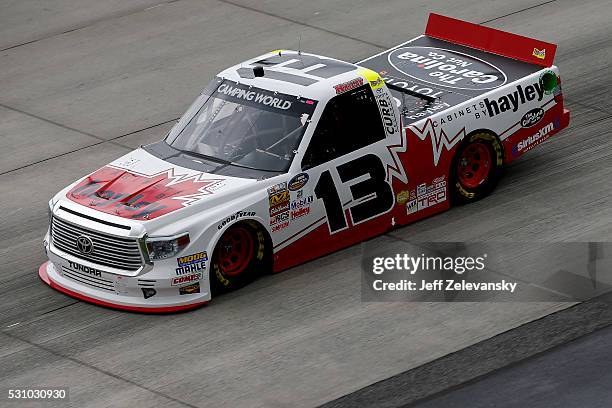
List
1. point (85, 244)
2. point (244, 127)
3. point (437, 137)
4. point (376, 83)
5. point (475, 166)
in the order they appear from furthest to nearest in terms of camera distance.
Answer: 1. point (475, 166)
2. point (437, 137)
3. point (376, 83)
4. point (244, 127)
5. point (85, 244)

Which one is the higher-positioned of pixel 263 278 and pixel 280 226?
pixel 280 226

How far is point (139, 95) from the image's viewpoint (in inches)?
659

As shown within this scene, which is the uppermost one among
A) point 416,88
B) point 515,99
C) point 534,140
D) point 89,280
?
point 416,88

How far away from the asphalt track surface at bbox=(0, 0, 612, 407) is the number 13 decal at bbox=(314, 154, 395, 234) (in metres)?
0.31

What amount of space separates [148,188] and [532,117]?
166 inches

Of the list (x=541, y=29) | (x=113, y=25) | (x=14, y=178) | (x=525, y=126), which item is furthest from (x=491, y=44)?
(x=113, y=25)

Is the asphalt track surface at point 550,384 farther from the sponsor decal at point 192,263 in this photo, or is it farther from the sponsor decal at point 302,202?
the sponsor decal at point 302,202

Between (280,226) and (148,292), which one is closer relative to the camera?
(148,292)

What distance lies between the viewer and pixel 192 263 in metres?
11.1

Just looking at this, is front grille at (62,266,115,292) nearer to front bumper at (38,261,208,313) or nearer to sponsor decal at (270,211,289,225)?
front bumper at (38,261,208,313)

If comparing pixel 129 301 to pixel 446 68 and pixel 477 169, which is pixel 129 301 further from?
pixel 446 68

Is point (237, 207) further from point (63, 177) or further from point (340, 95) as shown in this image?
point (63, 177)

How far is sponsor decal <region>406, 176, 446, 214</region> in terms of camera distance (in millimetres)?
12781

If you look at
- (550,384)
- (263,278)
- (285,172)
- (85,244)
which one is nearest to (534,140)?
(285,172)
